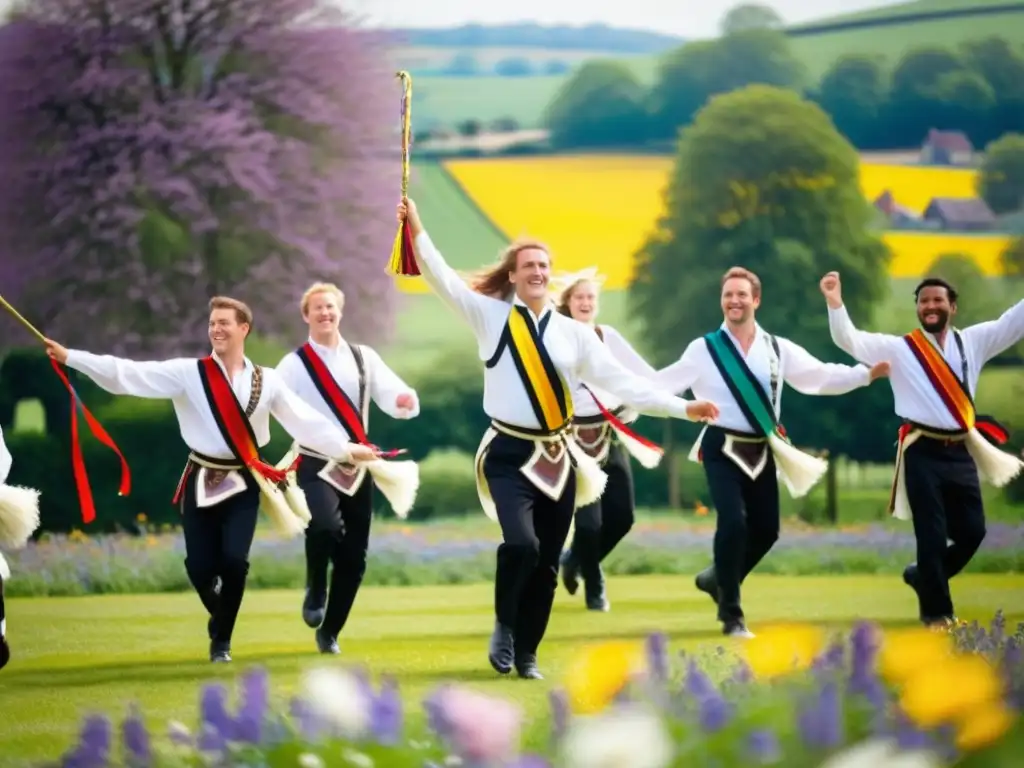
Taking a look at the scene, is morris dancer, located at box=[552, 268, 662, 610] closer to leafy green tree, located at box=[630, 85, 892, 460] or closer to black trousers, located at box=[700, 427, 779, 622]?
black trousers, located at box=[700, 427, 779, 622]

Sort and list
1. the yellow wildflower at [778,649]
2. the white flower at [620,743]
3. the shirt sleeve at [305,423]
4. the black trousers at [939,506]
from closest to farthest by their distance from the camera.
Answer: the white flower at [620,743], the yellow wildflower at [778,649], the shirt sleeve at [305,423], the black trousers at [939,506]

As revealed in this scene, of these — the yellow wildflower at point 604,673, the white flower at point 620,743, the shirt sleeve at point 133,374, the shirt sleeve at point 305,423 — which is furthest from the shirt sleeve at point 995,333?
the white flower at point 620,743

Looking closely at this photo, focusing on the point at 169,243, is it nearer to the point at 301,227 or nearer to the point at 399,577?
the point at 301,227

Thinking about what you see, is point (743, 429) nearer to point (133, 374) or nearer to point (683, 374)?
point (683, 374)

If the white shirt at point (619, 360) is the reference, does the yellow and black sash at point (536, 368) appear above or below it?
above

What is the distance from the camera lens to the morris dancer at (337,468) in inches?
406

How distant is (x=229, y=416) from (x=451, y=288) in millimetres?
1345

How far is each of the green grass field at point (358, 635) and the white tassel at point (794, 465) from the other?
891 mm

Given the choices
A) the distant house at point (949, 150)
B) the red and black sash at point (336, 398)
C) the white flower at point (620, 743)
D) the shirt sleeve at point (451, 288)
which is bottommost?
the red and black sash at point (336, 398)

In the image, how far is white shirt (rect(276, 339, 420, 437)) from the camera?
1062cm

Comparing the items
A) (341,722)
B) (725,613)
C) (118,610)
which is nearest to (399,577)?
(118,610)

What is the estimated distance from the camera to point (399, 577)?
15555 millimetres

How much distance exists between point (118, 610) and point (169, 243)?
6606 mm

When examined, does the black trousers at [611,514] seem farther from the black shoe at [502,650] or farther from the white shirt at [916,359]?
the black shoe at [502,650]
